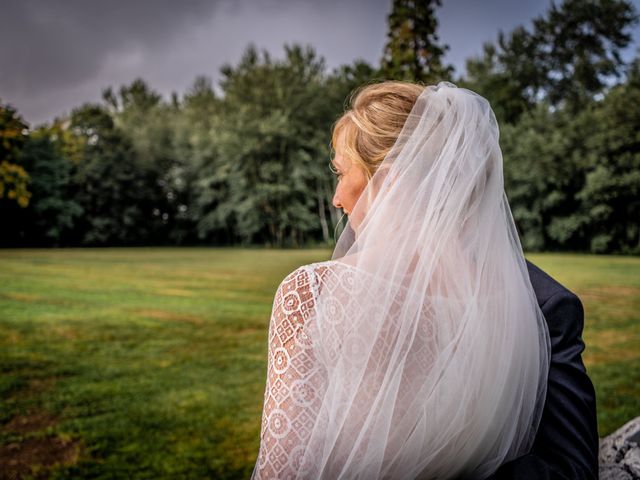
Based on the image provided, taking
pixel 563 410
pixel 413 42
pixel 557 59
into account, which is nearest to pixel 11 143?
pixel 563 410

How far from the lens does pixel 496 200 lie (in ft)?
5.90

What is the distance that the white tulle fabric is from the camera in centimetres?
157

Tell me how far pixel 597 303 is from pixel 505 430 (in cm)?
1160

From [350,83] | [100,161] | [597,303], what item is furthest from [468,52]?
[597,303]

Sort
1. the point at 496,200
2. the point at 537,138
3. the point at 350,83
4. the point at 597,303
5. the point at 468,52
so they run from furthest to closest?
the point at 468,52
the point at 350,83
the point at 537,138
the point at 597,303
the point at 496,200

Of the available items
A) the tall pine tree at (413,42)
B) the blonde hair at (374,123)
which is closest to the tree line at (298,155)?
the tall pine tree at (413,42)

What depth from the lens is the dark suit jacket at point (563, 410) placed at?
4.97 feet

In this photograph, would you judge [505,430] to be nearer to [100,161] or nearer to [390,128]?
[390,128]

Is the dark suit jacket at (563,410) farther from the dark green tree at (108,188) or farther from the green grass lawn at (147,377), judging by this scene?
the dark green tree at (108,188)

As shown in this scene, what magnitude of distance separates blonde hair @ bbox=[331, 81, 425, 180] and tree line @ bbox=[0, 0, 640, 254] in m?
30.8

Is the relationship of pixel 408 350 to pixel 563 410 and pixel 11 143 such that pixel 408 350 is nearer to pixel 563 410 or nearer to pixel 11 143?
pixel 563 410

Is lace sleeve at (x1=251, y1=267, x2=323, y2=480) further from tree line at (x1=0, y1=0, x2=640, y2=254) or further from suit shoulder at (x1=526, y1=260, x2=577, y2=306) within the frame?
tree line at (x1=0, y1=0, x2=640, y2=254)

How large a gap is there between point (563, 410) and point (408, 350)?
0.57m

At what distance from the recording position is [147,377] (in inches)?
248
